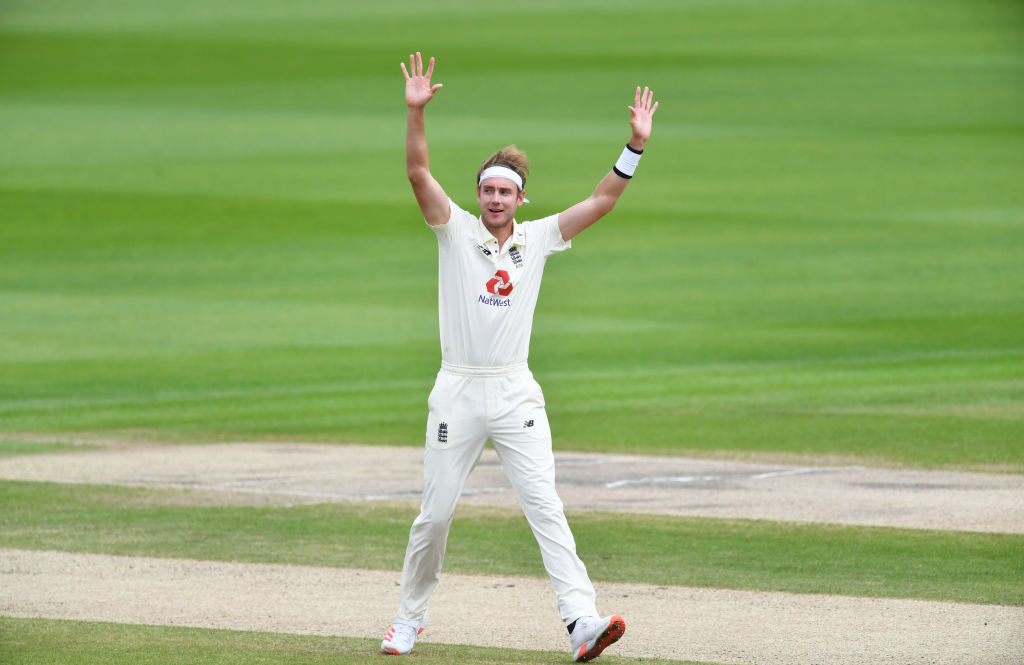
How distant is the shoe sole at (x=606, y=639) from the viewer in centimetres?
782

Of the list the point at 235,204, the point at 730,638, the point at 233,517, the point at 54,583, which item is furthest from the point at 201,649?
the point at 235,204

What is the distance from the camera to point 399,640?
27.2 feet

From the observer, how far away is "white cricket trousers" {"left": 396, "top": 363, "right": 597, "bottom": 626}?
8.27 m

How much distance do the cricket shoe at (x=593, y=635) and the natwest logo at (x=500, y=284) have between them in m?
1.60

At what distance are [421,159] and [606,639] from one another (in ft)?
7.86

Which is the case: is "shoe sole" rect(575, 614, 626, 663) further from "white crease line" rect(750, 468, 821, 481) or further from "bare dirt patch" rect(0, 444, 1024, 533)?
"white crease line" rect(750, 468, 821, 481)

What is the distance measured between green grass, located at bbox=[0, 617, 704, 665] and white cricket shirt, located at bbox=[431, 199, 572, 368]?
1397 millimetres

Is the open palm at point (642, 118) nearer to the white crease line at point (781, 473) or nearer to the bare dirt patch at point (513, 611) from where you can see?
the bare dirt patch at point (513, 611)

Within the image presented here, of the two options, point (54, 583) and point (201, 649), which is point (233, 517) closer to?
point (54, 583)

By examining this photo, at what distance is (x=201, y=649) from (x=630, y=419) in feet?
31.9

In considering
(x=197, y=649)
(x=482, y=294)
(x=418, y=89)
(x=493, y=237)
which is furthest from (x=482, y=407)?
(x=197, y=649)

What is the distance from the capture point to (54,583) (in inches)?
387

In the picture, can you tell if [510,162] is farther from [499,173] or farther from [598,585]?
[598,585]

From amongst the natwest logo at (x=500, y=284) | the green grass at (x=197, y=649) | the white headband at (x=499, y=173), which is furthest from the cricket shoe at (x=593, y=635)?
the white headband at (x=499, y=173)
